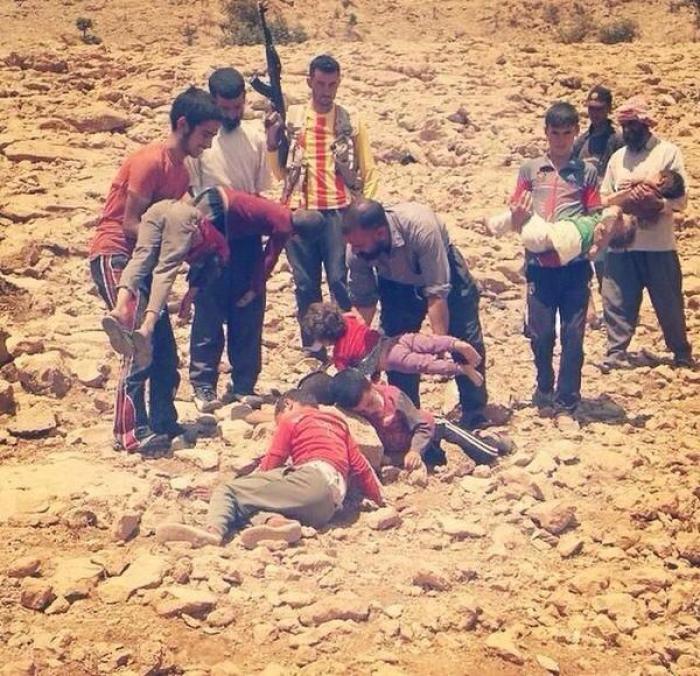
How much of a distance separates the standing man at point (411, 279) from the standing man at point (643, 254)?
57.7 inches

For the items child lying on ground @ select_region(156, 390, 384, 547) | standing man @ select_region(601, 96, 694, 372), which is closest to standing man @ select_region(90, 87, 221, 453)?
child lying on ground @ select_region(156, 390, 384, 547)

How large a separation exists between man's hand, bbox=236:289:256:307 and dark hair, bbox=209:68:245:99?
1035 mm

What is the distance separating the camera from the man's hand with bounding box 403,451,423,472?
5.51 meters

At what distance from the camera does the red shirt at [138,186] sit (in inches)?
210

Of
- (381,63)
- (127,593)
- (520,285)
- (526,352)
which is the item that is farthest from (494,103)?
(127,593)

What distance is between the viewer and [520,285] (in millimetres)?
8719

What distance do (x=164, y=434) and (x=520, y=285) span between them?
3774mm

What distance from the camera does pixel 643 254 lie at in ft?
23.3

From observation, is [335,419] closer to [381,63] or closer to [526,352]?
[526,352]

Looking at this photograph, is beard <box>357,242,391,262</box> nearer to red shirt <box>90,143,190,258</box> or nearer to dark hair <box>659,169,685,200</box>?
red shirt <box>90,143,190,258</box>

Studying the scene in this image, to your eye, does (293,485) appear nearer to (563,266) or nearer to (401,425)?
(401,425)

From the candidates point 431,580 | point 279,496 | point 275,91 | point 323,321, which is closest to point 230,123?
point 275,91

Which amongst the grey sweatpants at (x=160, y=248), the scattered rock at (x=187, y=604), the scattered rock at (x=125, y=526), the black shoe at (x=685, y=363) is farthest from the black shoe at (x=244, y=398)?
the black shoe at (x=685, y=363)

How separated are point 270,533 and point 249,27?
17.8 m
